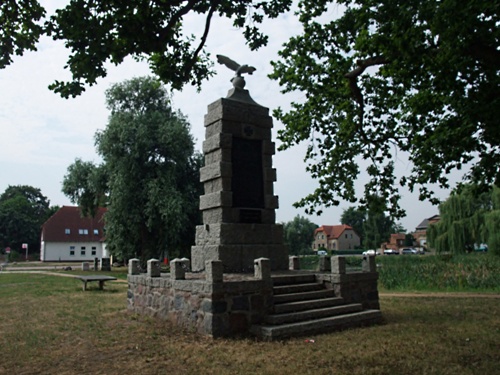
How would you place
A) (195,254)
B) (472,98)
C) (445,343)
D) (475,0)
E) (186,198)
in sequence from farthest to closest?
(186,198), (195,254), (472,98), (445,343), (475,0)

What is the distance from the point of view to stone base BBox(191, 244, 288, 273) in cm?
1040

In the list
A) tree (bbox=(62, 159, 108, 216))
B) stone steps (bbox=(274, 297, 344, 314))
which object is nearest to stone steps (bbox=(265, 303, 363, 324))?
stone steps (bbox=(274, 297, 344, 314))

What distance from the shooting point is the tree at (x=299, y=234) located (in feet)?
254

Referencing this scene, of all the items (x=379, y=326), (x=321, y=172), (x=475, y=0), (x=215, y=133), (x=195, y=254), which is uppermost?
(x=475, y=0)

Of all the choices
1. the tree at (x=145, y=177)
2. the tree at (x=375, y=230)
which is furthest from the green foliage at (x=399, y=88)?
the tree at (x=375, y=230)

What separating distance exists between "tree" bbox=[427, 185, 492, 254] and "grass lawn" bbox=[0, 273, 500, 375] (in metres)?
22.9

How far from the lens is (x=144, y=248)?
1094 inches

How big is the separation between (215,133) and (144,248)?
18.3 meters

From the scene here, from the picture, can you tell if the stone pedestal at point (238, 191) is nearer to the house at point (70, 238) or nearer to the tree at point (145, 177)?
the tree at point (145, 177)

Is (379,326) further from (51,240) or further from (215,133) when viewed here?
(51,240)

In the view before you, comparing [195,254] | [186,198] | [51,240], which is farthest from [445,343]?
[51,240]

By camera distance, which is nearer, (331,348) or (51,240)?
(331,348)

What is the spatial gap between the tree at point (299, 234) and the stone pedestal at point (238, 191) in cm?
6574

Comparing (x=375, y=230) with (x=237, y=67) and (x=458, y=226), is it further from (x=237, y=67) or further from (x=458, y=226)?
(x=237, y=67)
